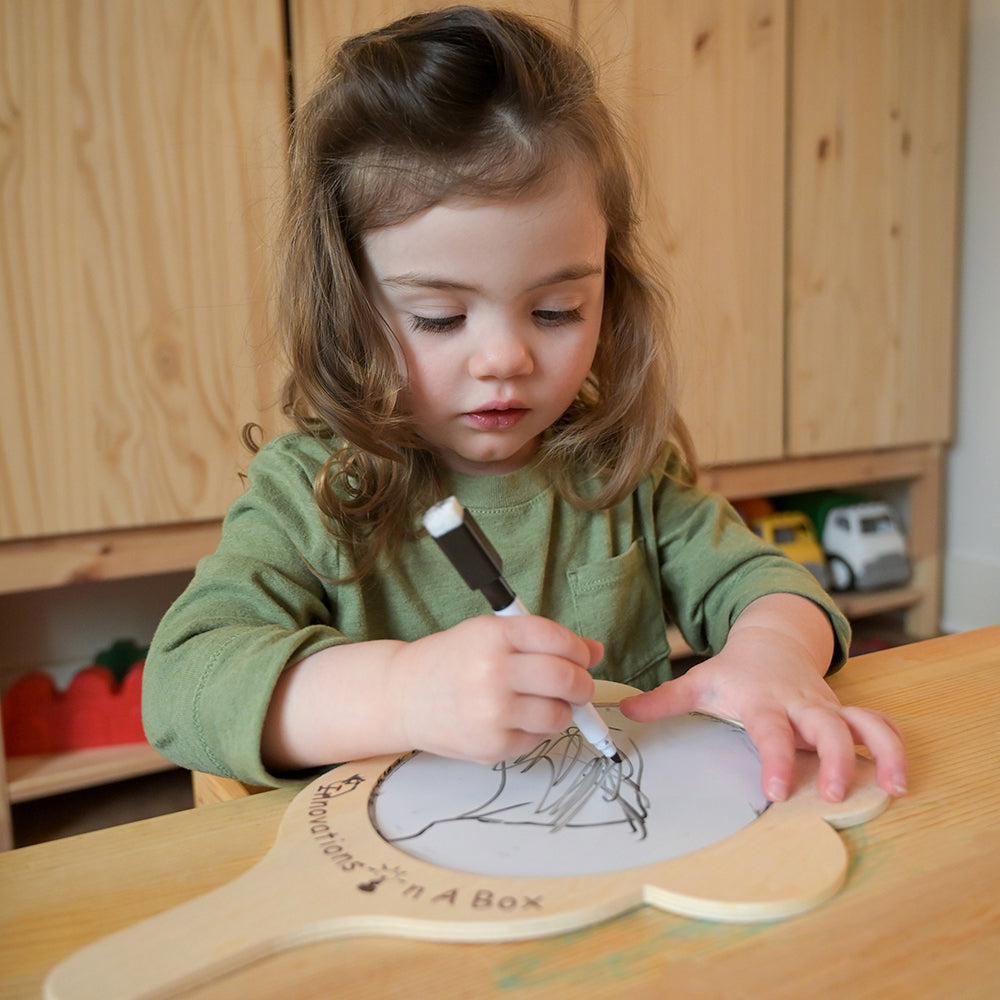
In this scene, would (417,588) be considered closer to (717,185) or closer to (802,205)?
(717,185)

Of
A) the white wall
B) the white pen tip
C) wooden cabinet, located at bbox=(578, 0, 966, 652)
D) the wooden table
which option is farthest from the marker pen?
the white wall

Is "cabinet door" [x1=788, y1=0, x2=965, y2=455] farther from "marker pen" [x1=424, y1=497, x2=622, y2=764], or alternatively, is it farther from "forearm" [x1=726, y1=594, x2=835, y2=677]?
"marker pen" [x1=424, y1=497, x2=622, y2=764]

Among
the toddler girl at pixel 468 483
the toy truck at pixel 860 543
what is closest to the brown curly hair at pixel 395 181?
the toddler girl at pixel 468 483

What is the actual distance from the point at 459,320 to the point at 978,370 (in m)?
1.73

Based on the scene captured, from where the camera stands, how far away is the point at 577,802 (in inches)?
17.3

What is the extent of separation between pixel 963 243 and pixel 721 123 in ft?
2.28

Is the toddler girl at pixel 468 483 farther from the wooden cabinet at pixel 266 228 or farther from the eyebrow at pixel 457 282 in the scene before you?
the wooden cabinet at pixel 266 228

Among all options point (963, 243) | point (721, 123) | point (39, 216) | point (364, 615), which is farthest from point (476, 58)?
point (963, 243)

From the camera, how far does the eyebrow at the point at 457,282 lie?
1.93 feet

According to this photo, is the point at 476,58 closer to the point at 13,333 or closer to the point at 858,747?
the point at 858,747

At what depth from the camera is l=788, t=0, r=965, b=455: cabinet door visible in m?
1.75

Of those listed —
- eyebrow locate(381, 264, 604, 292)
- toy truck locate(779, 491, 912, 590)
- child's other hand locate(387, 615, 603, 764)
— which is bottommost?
toy truck locate(779, 491, 912, 590)

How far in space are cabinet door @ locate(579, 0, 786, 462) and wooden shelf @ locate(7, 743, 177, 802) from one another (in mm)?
1037

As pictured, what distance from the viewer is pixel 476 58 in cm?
61
